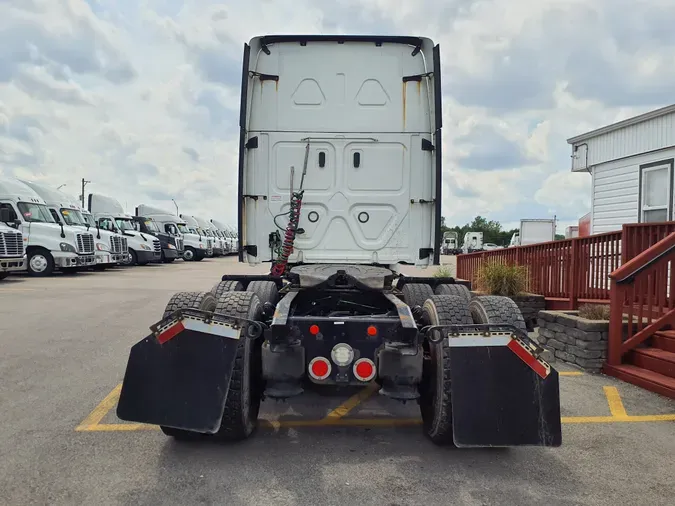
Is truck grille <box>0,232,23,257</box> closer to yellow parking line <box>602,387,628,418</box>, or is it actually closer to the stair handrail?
the stair handrail

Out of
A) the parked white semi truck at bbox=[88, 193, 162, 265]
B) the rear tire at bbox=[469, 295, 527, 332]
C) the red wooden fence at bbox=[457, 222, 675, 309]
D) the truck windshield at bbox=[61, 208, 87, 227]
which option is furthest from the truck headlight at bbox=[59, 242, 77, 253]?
the rear tire at bbox=[469, 295, 527, 332]

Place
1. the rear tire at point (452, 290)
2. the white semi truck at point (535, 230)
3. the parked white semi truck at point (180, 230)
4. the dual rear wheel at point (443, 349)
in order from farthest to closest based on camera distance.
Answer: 1. the parked white semi truck at point (180, 230)
2. the white semi truck at point (535, 230)
3. the rear tire at point (452, 290)
4. the dual rear wheel at point (443, 349)

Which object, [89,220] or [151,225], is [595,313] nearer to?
[89,220]

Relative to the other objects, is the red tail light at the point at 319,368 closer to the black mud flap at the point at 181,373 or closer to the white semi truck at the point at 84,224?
the black mud flap at the point at 181,373

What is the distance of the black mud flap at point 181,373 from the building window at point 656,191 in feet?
34.5

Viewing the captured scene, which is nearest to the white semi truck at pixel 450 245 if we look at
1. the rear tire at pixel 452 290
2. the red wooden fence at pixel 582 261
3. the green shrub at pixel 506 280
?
the red wooden fence at pixel 582 261

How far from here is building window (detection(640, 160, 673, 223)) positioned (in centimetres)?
1138

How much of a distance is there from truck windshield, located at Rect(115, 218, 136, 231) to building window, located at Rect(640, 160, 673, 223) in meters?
22.3

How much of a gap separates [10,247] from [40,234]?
6.03 ft

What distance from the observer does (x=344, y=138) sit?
5.92 m

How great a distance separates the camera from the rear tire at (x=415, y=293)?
5.30m

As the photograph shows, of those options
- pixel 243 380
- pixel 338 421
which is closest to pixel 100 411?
pixel 243 380

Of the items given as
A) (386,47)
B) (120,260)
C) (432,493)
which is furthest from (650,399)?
(120,260)

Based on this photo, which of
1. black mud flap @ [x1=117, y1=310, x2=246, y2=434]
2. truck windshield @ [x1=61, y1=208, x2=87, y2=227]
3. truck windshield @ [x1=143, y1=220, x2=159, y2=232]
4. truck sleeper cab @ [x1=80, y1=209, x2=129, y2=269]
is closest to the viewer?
black mud flap @ [x1=117, y1=310, x2=246, y2=434]
